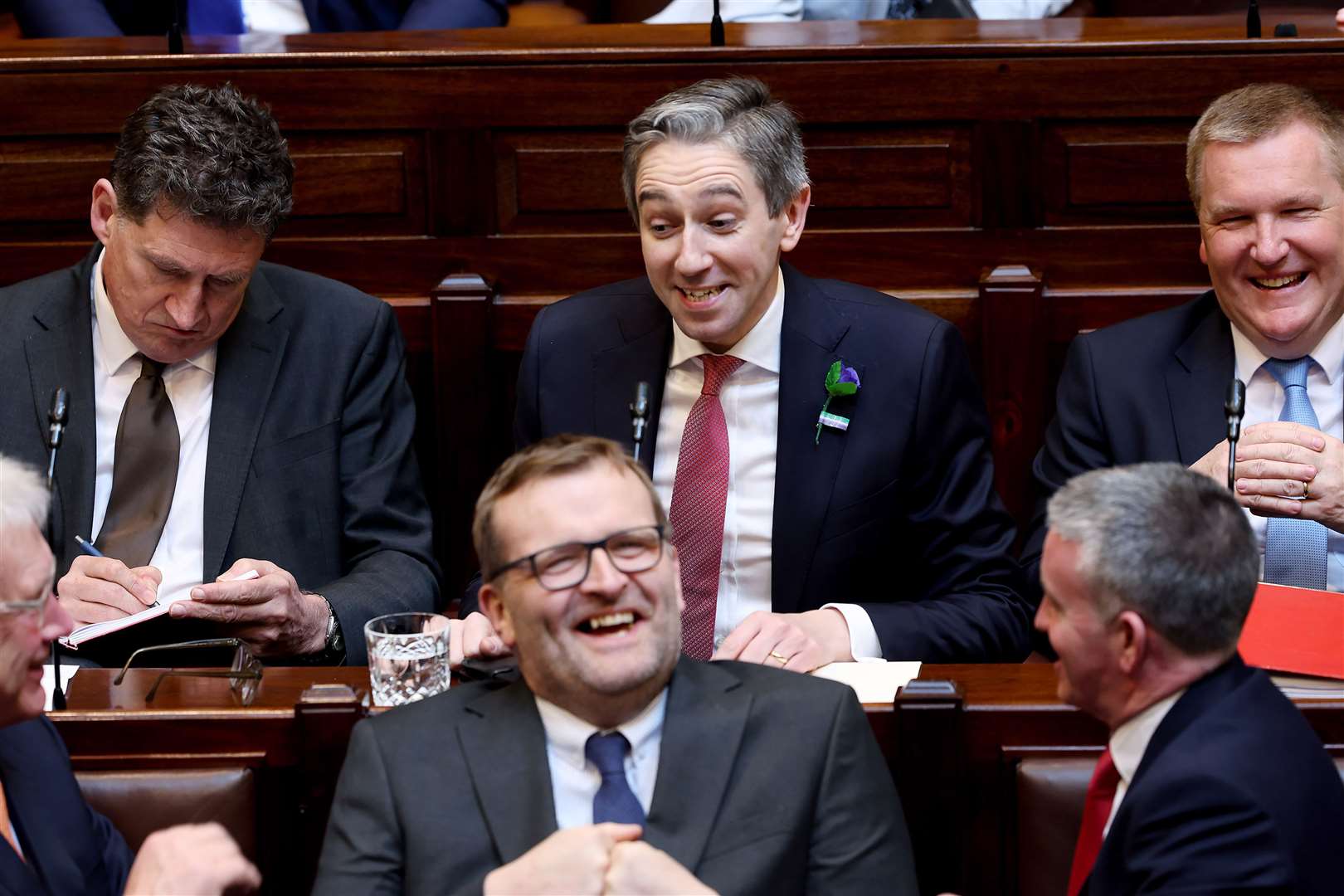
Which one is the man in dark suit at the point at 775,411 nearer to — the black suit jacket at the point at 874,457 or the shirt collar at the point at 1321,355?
the black suit jacket at the point at 874,457

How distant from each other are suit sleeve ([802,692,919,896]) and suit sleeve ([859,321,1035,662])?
0.74 metres

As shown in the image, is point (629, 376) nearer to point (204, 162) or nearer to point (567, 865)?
point (204, 162)

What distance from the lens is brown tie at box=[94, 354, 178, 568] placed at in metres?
2.62

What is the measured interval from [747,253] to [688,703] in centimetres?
90

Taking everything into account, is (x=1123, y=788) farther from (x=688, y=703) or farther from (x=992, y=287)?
(x=992, y=287)

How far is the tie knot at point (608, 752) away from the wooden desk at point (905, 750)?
291 mm

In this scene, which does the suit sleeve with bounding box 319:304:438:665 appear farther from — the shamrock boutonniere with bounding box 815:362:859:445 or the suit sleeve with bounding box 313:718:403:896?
the suit sleeve with bounding box 313:718:403:896

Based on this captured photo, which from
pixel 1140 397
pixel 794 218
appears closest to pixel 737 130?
pixel 794 218

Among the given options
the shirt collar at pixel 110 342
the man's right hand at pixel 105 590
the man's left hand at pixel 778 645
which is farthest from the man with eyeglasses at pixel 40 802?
the shirt collar at pixel 110 342

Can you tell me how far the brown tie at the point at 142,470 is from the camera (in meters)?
2.62

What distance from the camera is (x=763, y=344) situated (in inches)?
100

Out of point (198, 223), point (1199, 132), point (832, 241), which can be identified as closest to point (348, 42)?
point (198, 223)

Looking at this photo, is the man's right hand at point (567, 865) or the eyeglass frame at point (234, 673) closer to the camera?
the man's right hand at point (567, 865)

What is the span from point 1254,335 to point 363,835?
159cm
